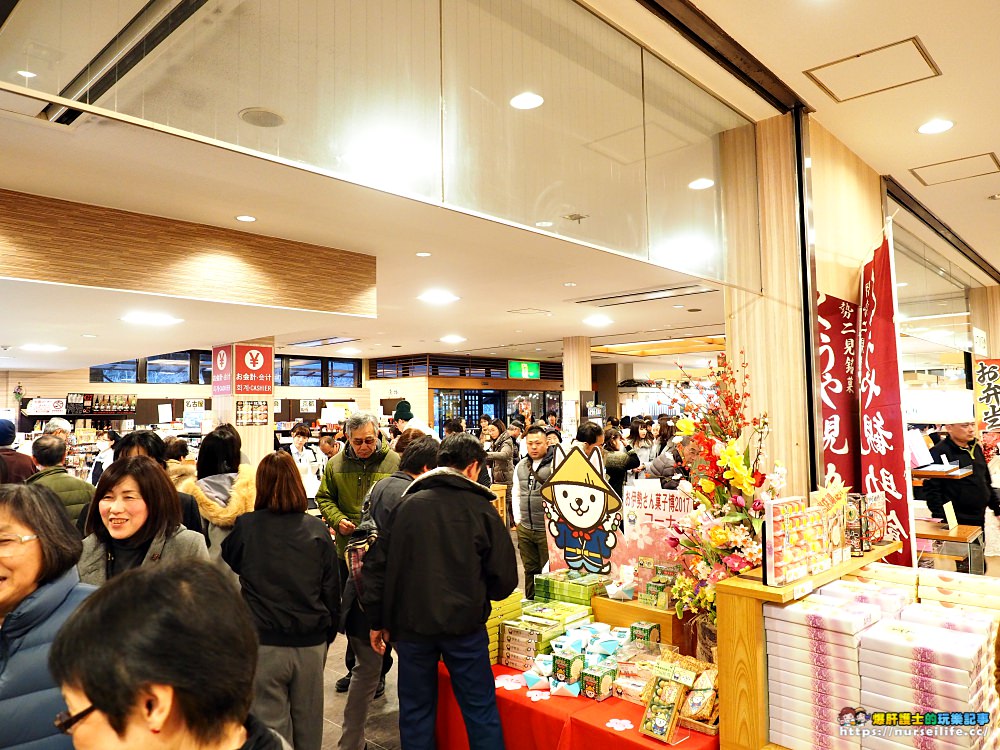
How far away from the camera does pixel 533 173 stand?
9.29ft

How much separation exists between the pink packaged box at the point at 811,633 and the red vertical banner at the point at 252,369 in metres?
6.70

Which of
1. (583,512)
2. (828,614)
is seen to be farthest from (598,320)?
(828,614)

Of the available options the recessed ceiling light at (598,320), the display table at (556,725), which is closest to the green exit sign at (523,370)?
the recessed ceiling light at (598,320)

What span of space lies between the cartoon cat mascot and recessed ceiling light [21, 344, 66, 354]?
7.02 meters

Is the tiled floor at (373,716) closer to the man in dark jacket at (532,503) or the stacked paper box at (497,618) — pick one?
the stacked paper box at (497,618)

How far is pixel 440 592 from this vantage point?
106 inches

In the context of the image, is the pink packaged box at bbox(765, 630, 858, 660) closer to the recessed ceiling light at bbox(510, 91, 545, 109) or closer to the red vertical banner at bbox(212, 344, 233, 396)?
the recessed ceiling light at bbox(510, 91, 545, 109)

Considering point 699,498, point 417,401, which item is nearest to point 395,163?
point 699,498

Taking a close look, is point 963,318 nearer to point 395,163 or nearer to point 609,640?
point 609,640

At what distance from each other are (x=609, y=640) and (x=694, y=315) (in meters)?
7.83

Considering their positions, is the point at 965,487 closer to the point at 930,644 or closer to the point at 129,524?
the point at 930,644

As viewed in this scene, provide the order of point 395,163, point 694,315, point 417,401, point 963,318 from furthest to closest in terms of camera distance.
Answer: point 417,401 < point 694,315 < point 963,318 < point 395,163

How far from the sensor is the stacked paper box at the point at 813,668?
2.05m

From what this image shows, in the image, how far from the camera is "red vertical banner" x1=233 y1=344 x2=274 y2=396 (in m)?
7.70
